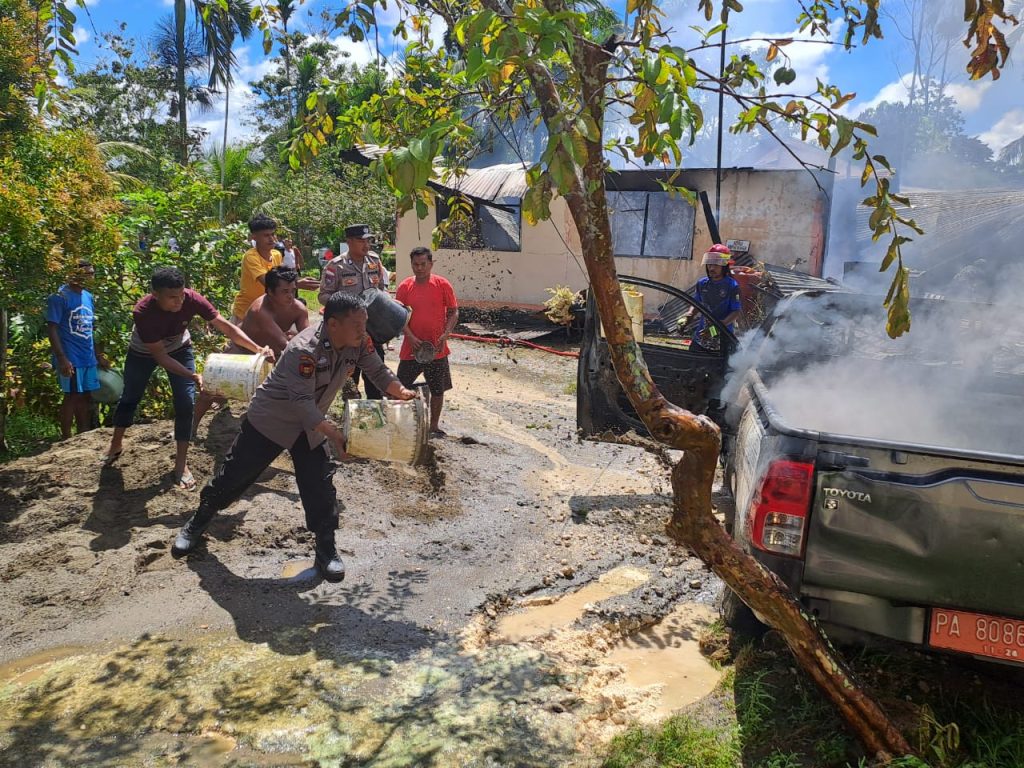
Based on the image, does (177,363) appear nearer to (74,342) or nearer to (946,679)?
(74,342)

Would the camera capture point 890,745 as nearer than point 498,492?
Yes

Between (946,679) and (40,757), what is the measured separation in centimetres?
364

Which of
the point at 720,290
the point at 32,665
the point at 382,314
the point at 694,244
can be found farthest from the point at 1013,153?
the point at 32,665

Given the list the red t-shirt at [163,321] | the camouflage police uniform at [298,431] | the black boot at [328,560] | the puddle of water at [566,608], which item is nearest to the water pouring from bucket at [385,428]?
the camouflage police uniform at [298,431]

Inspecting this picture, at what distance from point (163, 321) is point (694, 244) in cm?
1109

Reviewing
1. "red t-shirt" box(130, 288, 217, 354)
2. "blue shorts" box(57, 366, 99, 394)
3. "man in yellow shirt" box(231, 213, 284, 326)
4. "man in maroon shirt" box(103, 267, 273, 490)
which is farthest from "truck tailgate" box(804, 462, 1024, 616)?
"blue shorts" box(57, 366, 99, 394)

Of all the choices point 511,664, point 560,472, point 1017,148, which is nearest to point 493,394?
point 560,472

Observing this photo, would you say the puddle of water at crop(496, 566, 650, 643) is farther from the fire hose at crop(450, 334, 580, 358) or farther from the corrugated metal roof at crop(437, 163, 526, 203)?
the corrugated metal roof at crop(437, 163, 526, 203)

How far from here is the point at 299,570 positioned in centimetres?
421

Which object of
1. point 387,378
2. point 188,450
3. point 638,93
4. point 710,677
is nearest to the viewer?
point 638,93

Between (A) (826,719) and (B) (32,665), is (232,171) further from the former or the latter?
(A) (826,719)

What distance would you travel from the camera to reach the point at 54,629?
3.56 metres

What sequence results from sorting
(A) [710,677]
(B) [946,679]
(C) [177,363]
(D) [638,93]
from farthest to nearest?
(C) [177,363], (A) [710,677], (B) [946,679], (D) [638,93]

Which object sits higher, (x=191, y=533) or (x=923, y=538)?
(x=923, y=538)
